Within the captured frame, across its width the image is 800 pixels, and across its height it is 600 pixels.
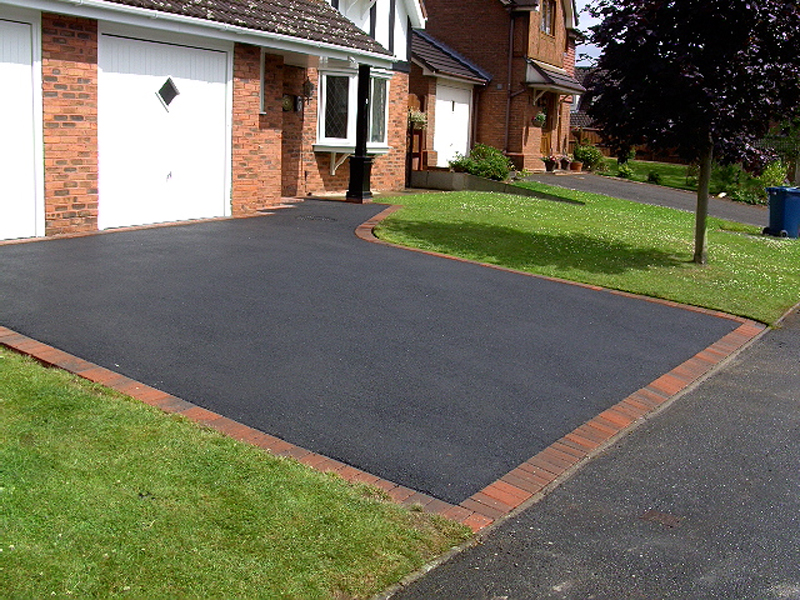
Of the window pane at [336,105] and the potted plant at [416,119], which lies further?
the potted plant at [416,119]

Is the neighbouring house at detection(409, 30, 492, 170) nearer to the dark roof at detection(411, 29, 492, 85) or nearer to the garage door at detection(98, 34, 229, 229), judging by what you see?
the dark roof at detection(411, 29, 492, 85)

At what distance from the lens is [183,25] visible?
41.1 feet

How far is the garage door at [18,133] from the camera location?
1074cm

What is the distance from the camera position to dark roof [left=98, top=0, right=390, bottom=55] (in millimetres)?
12617

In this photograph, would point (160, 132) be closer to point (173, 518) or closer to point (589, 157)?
point (173, 518)

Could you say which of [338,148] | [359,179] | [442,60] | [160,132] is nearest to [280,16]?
[160,132]

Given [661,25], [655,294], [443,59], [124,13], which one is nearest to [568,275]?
[655,294]

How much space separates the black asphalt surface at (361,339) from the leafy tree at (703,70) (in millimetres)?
3237

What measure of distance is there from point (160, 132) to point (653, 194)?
20.6 metres

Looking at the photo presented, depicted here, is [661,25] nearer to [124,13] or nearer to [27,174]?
[124,13]

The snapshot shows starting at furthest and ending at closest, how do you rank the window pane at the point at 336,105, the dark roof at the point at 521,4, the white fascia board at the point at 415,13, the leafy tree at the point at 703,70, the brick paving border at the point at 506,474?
the dark roof at the point at 521,4
the white fascia board at the point at 415,13
the window pane at the point at 336,105
the leafy tree at the point at 703,70
the brick paving border at the point at 506,474

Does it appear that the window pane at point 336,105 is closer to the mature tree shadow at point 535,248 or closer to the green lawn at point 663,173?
the mature tree shadow at point 535,248

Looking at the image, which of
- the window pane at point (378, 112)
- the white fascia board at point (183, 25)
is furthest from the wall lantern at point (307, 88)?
the window pane at point (378, 112)

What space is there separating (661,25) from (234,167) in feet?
22.4
